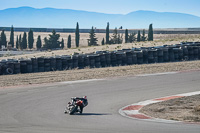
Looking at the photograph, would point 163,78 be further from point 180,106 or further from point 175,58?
point 175,58

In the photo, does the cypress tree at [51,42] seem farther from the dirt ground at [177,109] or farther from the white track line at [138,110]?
the dirt ground at [177,109]

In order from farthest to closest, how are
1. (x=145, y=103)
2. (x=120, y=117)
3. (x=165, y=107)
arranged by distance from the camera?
1. (x=145, y=103)
2. (x=165, y=107)
3. (x=120, y=117)

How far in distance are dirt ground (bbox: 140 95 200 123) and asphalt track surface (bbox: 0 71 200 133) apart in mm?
1042

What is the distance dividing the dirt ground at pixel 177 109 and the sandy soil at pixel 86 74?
351 inches

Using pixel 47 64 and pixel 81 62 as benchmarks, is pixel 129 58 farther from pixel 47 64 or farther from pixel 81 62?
pixel 47 64

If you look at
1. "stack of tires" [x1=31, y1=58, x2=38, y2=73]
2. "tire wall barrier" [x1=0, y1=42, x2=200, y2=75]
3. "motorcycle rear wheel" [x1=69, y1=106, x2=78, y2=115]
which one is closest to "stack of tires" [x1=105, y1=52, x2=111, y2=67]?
"tire wall barrier" [x1=0, y1=42, x2=200, y2=75]

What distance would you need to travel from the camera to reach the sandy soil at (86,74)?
2348 cm

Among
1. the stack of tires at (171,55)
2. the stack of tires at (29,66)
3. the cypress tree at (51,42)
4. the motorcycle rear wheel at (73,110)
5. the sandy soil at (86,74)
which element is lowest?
the motorcycle rear wheel at (73,110)

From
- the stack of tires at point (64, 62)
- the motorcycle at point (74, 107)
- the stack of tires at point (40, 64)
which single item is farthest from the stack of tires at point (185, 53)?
the motorcycle at point (74, 107)

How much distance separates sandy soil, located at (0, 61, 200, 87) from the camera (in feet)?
77.0

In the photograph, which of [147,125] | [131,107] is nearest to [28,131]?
[147,125]

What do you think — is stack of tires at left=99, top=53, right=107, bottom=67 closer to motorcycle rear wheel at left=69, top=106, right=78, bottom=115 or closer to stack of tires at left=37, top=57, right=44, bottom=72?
stack of tires at left=37, top=57, right=44, bottom=72

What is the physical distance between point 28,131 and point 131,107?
5.38 metres

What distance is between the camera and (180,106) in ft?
49.5
